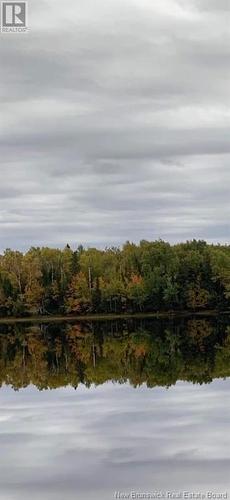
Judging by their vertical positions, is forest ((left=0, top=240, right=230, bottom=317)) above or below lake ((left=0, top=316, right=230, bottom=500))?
above

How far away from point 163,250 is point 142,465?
102 m

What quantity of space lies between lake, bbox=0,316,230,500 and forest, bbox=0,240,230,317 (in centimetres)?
6505

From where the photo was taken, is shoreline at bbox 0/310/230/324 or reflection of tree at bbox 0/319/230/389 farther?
shoreline at bbox 0/310/230/324

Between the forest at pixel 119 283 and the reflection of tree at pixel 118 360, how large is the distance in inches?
1673

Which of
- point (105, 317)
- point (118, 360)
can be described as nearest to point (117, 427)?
point (118, 360)

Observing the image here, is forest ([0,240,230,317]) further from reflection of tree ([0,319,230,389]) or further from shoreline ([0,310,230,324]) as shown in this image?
reflection of tree ([0,319,230,389])

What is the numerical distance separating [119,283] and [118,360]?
68.5 metres

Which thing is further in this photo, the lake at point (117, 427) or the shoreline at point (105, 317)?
the shoreline at point (105, 317)

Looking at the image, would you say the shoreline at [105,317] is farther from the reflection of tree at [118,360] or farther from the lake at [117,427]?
the lake at [117,427]

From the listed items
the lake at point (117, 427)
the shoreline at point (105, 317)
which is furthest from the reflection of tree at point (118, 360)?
the shoreline at point (105, 317)

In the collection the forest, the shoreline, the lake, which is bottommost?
the lake

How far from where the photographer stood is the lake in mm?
18062

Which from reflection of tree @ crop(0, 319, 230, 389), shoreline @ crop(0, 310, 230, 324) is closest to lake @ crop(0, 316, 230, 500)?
reflection of tree @ crop(0, 319, 230, 389)

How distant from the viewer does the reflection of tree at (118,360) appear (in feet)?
127
